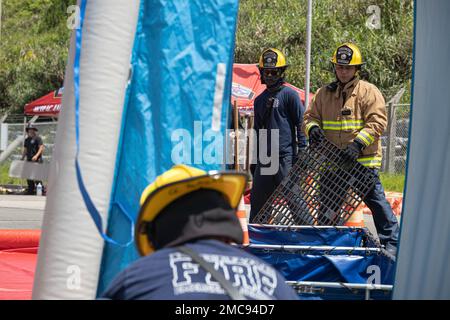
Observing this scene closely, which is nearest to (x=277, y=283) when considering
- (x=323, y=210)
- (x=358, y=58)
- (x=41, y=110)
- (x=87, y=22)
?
(x=87, y=22)

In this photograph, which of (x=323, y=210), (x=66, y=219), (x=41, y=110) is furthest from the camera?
(x=41, y=110)

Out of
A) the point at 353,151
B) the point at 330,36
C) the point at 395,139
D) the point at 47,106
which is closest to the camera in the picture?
the point at 353,151

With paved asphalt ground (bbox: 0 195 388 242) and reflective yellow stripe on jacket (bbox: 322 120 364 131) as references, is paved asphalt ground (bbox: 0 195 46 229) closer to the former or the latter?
paved asphalt ground (bbox: 0 195 388 242)

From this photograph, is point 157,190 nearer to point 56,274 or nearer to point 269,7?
point 56,274

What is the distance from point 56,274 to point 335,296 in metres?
2.07

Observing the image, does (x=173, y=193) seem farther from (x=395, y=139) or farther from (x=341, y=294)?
(x=395, y=139)

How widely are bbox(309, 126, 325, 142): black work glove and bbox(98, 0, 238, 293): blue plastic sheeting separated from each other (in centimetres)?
353

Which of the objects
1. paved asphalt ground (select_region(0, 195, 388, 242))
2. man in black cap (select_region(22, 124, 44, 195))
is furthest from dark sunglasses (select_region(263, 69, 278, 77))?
man in black cap (select_region(22, 124, 44, 195))

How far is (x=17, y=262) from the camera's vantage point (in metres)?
8.00

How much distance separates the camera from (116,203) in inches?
183

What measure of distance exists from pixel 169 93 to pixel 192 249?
2.16 meters

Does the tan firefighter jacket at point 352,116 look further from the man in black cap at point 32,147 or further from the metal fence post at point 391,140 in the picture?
the man in black cap at point 32,147

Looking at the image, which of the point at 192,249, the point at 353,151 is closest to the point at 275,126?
the point at 353,151

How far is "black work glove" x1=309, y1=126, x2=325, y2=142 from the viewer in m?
8.18
